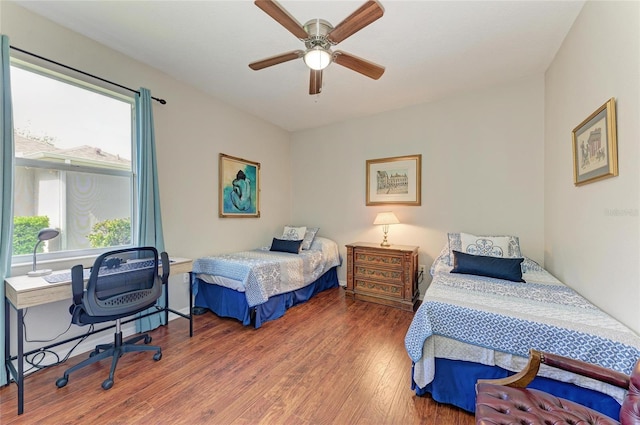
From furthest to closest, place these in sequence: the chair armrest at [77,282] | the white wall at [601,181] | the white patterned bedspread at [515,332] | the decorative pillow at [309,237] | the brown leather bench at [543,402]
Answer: the decorative pillow at [309,237] < the chair armrest at [77,282] < the white wall at [601,181] < the white patterned bedspread at [515,332] < the brown leather bench at [543,402]

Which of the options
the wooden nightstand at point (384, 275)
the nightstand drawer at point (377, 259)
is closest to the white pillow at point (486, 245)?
the wooden nightstand at point (384, 275)

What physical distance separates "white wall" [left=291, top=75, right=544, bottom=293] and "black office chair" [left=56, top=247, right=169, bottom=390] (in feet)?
9.43

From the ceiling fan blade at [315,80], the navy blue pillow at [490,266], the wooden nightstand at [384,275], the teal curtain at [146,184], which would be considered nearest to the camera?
the ceiling fan blade at [315,80]

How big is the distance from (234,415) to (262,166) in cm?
344

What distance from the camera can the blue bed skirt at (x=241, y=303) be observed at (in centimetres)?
283

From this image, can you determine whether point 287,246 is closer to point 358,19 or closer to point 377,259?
point 377,259

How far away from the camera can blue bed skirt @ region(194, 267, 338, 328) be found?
111 inches

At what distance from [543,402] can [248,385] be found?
5.66 feet

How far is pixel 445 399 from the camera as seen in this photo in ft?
5.52

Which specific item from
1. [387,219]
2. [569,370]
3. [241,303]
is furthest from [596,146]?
[241,303]

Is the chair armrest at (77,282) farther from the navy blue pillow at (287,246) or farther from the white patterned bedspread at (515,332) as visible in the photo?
the navy blue pillow at (287,246)

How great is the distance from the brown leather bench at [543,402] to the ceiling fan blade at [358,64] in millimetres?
2116

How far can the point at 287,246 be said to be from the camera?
12.8ft

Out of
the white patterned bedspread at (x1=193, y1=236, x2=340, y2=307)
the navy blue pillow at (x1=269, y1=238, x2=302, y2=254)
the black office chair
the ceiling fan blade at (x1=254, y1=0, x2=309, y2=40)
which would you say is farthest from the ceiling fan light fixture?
the navy blue pillow at (x1=269, y1=238, x2=302, y2=254)
